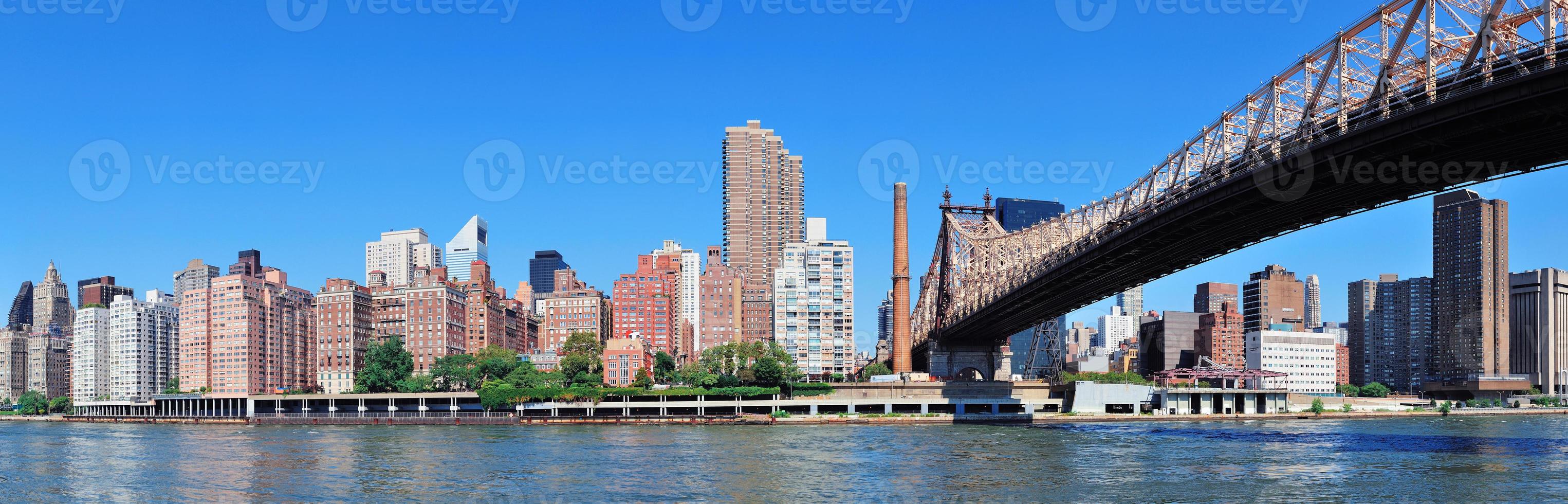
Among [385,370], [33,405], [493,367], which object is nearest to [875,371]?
[493,367]

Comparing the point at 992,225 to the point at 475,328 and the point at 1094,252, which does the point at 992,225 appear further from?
the point at 475,328

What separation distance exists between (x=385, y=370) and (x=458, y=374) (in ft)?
26.2

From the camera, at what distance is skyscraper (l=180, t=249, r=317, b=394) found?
177 metres

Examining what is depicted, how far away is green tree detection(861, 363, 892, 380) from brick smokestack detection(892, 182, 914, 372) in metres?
→ 9.92

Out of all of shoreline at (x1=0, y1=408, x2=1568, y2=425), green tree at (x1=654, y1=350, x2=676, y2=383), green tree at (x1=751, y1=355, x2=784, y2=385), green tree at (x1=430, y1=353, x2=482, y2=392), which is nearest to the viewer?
shoreline at (x1=0, y1=408, x2=1568, y2=425)

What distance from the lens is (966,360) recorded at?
124938 mm

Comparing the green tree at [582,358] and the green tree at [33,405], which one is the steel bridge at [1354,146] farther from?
the green tree at [33,405]

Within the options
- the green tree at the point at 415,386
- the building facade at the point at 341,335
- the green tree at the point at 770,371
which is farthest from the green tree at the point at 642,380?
the building facade at the point at 341,335

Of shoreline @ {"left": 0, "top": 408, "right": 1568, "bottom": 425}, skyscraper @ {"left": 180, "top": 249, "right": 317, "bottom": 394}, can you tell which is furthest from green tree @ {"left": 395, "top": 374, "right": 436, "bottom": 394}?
skyscraper @ {"left": 180, "top": 249, "right": 317, "bottom": 394}

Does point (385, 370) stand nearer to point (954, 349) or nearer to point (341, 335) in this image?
point (341, 335)

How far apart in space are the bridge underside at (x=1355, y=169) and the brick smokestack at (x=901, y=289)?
47.5 m

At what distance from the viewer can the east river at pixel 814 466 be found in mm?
43219

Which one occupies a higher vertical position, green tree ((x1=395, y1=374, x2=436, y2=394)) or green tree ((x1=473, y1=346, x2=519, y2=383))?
green tree ((x1=473, y1=346, x2=519, y2=383))

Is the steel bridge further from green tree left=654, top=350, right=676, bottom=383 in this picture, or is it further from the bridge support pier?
green tree left=654, top=350, right=676, bottom=383
